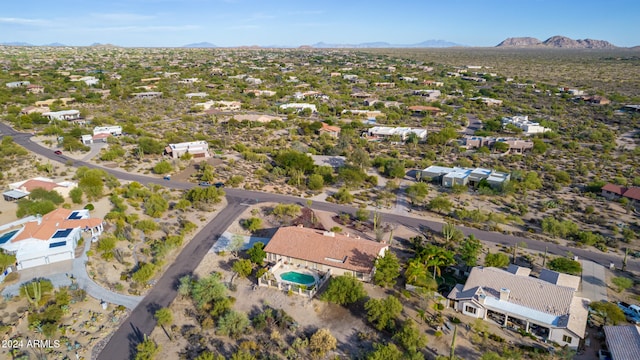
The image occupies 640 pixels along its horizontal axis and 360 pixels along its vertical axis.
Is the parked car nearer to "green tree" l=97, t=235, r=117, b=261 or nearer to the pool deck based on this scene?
the pool deck

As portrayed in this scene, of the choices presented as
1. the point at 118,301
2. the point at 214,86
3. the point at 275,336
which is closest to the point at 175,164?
the point at 118,301

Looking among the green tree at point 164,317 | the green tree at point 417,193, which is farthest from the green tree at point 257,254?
the green tree at point 417,193

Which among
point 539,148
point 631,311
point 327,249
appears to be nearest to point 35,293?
point 327,249

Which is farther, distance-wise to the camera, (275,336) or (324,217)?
(324,217)

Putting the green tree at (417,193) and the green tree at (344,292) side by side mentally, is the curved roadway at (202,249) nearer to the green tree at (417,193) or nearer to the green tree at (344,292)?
the green tree at (417,193)

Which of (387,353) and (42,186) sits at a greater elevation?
(42,186)

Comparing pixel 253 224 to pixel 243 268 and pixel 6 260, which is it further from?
pixel 6 260

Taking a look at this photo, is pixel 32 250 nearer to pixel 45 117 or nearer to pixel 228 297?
pixel 228 297

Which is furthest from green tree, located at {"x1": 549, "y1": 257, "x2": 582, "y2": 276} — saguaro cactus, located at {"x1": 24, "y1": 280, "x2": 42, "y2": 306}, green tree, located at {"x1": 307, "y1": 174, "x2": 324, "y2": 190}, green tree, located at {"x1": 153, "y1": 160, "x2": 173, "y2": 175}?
green tree, located at {"x1": 153, "y1": 160, "x2": 173, "y2": 175}
